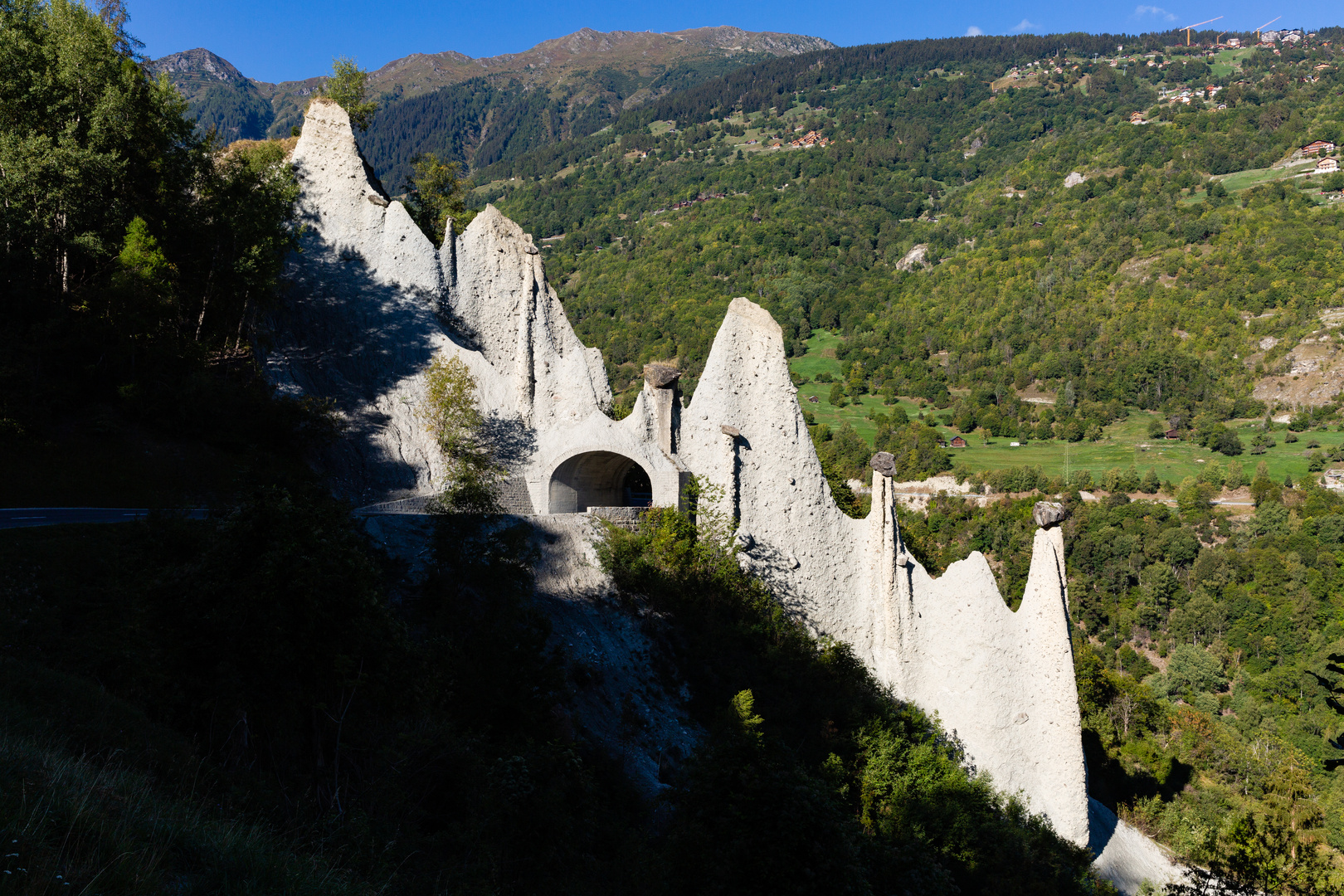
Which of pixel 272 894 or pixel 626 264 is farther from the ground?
pixel 626 264

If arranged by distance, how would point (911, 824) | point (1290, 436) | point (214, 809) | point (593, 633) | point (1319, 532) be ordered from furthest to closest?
1. point (1290, 436)
2. point (1319, 532)
3. point (593, 633)
4. point (911, 824)
5. point (214, 809)

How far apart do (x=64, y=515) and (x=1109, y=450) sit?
445ft

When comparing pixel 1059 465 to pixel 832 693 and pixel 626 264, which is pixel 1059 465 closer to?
pixel 626 264

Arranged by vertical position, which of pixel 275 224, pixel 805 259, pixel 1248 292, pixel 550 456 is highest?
pixel 805 259

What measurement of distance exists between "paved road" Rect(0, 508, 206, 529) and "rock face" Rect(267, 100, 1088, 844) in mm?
7835

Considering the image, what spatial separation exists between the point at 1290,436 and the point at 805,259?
82.2 meters

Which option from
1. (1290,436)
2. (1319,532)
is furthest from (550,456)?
(1290,436)

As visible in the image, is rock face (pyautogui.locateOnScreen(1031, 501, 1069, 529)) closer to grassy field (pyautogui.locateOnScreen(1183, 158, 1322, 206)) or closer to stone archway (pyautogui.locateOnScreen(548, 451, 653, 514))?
stone archway (pyautogui.locateOnScreen(548, 451, 653, 514))

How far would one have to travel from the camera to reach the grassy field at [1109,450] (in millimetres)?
118625

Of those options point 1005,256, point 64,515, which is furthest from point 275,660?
point 1005,256

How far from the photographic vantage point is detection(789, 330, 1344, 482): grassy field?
11862 centimetres

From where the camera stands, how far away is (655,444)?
85.8ft

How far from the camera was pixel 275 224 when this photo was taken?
27.2 metres

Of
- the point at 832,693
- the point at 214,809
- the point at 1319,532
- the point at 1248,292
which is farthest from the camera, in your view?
the point at 1248,292
